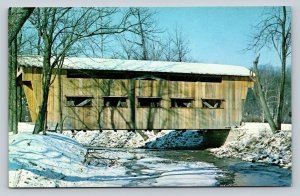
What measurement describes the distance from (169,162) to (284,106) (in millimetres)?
1086

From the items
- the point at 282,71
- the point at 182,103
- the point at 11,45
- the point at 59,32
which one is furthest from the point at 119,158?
the point at 282,71

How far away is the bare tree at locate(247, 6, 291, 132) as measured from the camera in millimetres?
4480

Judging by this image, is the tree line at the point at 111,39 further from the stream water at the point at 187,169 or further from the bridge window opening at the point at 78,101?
the stream water at the point at 187,169

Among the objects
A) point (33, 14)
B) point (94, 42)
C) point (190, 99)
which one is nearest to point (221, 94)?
point (190, 99)

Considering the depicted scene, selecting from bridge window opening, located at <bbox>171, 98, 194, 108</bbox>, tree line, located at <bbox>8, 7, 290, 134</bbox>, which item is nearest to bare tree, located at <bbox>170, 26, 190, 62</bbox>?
tree line, located at <bbox>8, 7, 290, 134</bbox>

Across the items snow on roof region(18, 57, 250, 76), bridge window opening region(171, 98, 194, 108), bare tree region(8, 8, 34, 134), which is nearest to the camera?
bare tree region(8, 8, 34, 134)

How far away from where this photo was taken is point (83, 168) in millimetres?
4480

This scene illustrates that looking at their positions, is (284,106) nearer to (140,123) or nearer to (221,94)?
(221,94)

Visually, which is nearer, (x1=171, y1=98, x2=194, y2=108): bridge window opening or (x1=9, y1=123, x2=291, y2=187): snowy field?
(x1=9, y1=123, x2=291, y2=187): snowy field

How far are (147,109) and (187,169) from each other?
0.62 m

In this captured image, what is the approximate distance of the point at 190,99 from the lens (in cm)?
462

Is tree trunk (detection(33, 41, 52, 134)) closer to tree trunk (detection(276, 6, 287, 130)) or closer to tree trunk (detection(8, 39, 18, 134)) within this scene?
tree trunk (detection(8, 39, 18, 134))

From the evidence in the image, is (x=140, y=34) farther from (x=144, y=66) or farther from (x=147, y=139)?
(x=147, y=139)

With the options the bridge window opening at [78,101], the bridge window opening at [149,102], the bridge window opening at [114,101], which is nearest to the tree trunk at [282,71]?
the bridge window opening at [149,102]
